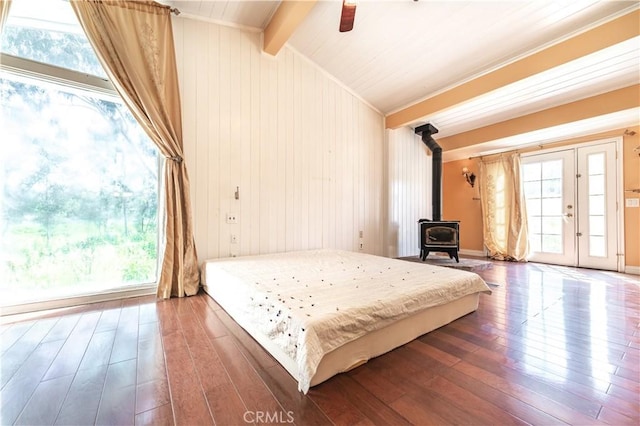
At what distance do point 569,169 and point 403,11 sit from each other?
4.16 metres

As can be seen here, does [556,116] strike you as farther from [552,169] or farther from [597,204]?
[597,204]

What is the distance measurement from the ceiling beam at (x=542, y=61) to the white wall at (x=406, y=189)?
3.02 ft

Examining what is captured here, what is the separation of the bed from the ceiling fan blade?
6.86 ft

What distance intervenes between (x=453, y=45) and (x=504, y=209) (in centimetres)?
364

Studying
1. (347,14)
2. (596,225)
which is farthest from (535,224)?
(347,14)

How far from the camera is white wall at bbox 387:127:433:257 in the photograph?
185 inches

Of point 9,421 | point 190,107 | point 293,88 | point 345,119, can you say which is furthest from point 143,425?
point 345,119

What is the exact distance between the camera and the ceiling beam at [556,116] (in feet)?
10.4

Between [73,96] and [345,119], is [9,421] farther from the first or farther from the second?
[345,119]

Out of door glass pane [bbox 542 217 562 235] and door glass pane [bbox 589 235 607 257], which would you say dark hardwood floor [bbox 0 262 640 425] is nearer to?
door glass pane [bbox 589 235 607 257]

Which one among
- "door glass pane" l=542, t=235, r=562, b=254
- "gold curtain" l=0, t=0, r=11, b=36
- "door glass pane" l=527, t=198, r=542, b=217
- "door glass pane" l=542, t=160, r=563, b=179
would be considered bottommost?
"door glass pane" l=542, t=235, r=562, b=254

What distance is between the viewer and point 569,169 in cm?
438
